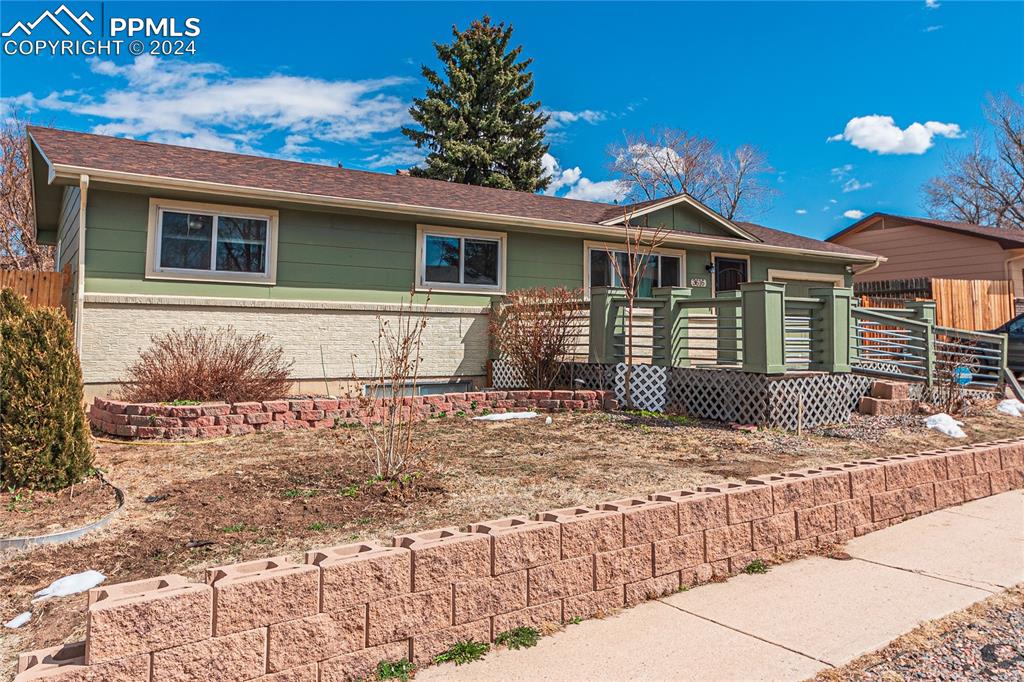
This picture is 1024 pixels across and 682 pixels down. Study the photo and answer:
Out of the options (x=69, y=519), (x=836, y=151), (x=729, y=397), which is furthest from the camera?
(x=836, y=151)

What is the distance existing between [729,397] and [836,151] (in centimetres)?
2975

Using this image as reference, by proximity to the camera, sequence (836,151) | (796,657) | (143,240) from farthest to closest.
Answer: (836,151) < (143,240) < (796,657)

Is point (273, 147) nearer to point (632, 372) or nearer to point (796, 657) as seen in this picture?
point (632, 372)

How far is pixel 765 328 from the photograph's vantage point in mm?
7551

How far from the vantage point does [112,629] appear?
6.61ft

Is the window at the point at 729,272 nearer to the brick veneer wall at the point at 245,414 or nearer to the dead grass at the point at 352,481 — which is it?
the dead grass at the point at 352,481

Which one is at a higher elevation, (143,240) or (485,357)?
(143,240)

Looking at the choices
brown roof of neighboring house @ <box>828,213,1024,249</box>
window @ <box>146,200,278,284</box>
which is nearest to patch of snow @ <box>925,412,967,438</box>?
window @ <box>146,200,278,284</box>

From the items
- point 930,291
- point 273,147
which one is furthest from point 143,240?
point 930,291

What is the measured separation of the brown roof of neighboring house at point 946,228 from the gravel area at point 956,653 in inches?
829

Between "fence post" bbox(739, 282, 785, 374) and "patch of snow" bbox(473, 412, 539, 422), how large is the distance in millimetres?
2772

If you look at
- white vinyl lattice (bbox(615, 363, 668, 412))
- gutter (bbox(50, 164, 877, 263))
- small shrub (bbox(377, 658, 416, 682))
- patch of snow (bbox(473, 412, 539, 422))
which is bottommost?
small shrub (bbox(377, 658, 416, 682))

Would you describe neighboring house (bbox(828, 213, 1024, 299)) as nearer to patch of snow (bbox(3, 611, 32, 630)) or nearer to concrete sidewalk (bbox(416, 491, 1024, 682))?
concrete sidewalk (bbox(416, 491, 1024, 682))

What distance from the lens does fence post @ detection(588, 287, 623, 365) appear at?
369 inches
